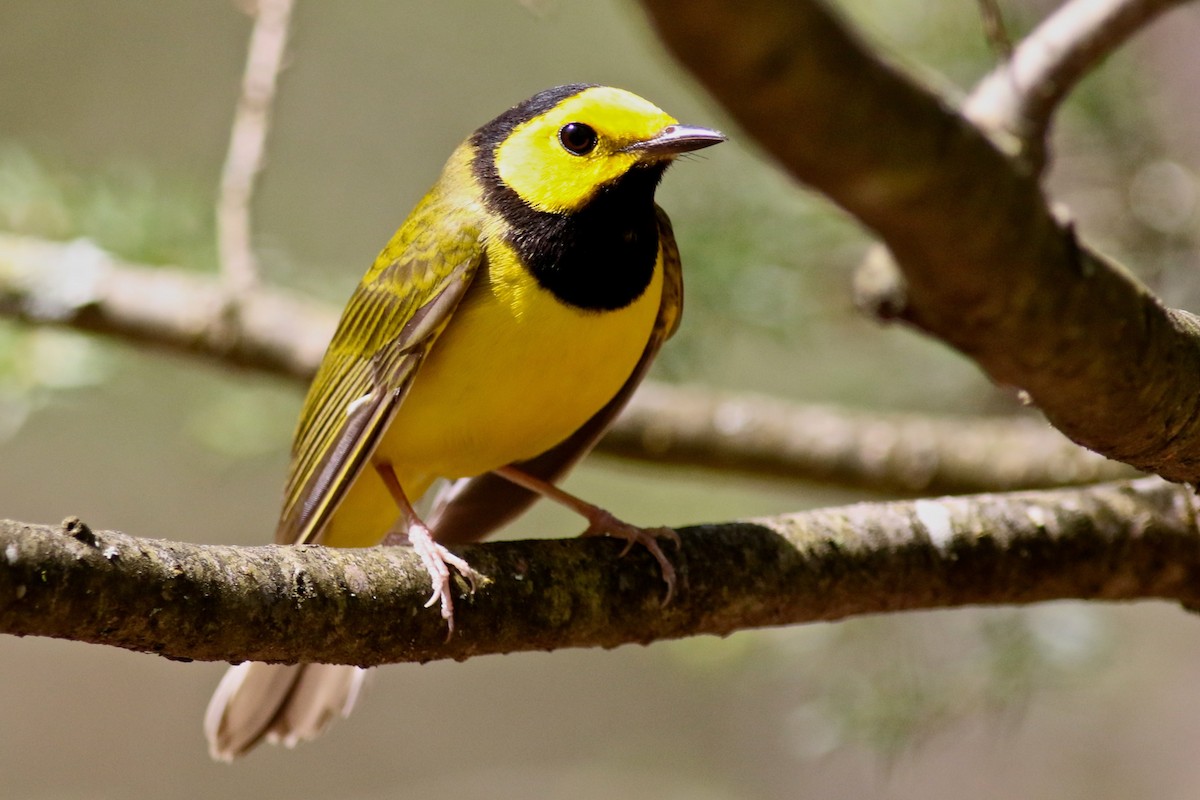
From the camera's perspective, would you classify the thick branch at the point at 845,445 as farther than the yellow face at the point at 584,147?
Yes

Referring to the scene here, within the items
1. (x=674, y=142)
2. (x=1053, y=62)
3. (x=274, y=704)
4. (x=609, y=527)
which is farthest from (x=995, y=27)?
(x=274, y=704)

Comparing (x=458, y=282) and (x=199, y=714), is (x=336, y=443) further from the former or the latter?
(x=199, y=714)

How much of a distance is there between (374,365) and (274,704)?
0.78m

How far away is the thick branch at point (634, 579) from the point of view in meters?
1.67

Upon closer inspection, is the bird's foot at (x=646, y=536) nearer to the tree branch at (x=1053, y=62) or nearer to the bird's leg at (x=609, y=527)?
the bird's leg at (x=609, y=527)

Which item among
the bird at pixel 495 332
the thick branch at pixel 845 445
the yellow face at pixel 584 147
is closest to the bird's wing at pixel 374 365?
the bird at pixel 495 332

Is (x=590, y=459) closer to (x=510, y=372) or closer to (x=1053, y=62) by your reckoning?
(x=510, y=372)

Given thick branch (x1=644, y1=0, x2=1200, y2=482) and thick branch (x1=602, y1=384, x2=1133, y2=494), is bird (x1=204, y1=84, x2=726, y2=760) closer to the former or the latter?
thick branch (x1=602, y1=384, x2=1133, y2=494)

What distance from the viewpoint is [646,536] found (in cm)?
239

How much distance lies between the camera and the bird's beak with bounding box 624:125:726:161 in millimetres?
2576

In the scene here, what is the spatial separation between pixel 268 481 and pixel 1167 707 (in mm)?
4771

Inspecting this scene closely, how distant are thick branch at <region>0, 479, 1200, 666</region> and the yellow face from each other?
764 millimetres

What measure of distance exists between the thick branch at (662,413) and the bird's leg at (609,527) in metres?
0.73

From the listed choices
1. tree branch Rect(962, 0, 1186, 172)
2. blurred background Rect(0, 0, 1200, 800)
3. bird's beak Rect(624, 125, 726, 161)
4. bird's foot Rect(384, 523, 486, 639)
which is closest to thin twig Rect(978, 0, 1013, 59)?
tree branch Rect(962, 0, 1186, 172)
